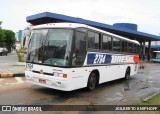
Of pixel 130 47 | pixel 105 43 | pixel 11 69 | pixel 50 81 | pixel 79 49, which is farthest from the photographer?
pixel 11 69

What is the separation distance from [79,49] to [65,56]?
81cm

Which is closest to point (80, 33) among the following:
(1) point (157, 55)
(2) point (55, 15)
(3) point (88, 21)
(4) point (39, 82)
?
(4) point (39, 82)

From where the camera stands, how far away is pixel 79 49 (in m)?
9.58

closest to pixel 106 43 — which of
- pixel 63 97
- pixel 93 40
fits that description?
pixel 93 40

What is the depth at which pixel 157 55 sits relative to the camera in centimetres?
4319

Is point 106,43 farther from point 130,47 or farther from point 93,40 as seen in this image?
point 130,47

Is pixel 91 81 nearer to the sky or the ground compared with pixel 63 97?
nearer to the sky

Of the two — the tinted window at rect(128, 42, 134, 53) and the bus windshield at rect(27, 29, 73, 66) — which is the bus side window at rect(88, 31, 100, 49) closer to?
the bus windshield at rect(27, 29, 73, 66)

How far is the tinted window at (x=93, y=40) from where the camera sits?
1043cm

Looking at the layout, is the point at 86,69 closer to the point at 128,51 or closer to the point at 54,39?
the point at 54,39

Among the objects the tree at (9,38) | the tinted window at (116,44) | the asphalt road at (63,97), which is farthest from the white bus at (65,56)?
the tree at (9,38)

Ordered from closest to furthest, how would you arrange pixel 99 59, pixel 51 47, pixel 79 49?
pixel 51 47
pixel 79 49
pixel 99 59

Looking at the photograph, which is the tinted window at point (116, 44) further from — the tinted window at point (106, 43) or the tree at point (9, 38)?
the tree at point (9, 38)

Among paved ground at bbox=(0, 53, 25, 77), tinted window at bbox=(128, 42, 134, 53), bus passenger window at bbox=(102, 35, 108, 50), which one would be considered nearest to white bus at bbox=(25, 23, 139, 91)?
bus passenger window at bbox=(102, 35, 108, 50)
